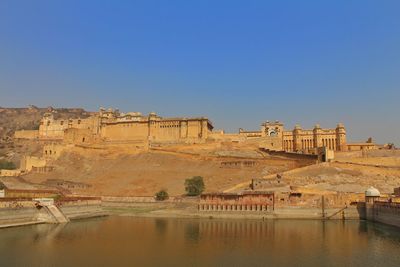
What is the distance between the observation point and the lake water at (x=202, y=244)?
26828 millimetres

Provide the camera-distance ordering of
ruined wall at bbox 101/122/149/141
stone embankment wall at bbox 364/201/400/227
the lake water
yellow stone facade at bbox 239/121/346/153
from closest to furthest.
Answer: the lake water, stone embankment wall at bbox 364/201/400/227, yellow stone facade at bbox 239/121/346/153, ruined wall at bbox 101/122/149/141

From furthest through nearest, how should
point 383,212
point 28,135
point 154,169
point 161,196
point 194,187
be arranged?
point 28,135
point 154,169
point 194,187
point 161,196
point 383,212

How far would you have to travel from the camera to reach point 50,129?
108 metres

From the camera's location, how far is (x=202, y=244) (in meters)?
32.9

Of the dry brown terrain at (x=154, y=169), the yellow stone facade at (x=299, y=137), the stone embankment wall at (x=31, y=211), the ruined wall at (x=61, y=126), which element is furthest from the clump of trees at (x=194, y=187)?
the ruined wall at (x=61, y=126)

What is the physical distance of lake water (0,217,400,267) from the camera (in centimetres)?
2683

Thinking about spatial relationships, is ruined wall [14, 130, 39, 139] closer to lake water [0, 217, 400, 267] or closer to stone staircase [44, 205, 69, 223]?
stone staircase [44, 205, 69, 223]

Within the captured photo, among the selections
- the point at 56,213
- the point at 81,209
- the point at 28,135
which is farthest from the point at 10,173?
the point at 56,213

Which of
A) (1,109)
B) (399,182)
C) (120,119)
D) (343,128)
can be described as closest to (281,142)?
(343,128)

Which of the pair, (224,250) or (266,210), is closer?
(224,250)

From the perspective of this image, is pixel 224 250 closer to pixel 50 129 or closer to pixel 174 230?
pixel 174 230

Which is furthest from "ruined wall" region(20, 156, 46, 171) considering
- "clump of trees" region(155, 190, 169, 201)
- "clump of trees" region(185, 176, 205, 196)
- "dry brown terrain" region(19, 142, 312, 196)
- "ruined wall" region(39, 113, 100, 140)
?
"clump of trees" region(185, 176, 205, 196)

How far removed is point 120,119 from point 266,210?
5698cm

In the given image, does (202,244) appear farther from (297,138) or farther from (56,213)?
(297,138)
